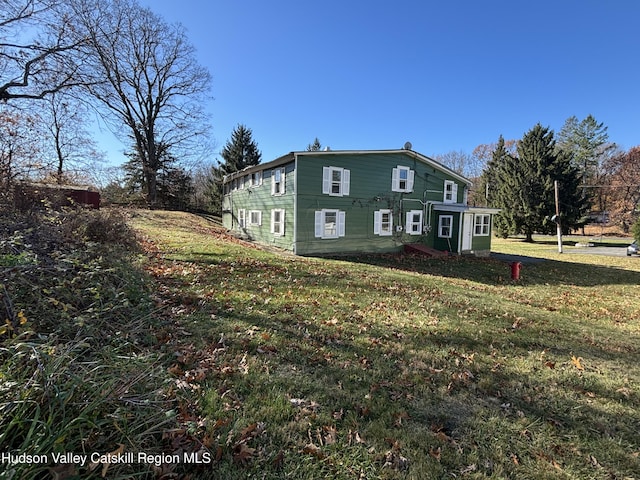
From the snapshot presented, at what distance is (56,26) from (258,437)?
38.4 feet

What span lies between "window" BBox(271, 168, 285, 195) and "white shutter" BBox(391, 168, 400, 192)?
6.29 meters

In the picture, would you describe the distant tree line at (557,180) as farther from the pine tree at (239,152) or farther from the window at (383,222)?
the pine tree at (239,152)

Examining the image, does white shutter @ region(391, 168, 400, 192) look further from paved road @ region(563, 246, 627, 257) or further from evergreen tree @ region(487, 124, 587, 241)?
evergreen tree @ region(487, 124, 587, 241)

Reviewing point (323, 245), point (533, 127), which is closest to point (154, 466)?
point (323, 245)

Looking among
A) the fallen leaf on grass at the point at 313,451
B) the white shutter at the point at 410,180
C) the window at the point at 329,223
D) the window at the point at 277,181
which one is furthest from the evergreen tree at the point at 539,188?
the fallen leaf on grass at the point at 313,451

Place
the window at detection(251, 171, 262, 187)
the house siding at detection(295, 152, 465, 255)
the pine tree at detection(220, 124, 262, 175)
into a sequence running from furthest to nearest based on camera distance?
the pine tree at detection(220, 124, 262, 175)
the window at detection(251, 171, 262, 187)
the house siding at detection(295, 152, 465, 255)

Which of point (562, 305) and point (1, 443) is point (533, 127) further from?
point (1, 443)

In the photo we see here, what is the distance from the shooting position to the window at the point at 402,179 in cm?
1767

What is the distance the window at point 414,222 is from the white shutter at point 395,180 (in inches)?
68.7

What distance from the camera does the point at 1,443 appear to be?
166 centimetres

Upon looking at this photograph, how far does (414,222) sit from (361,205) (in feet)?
13.5

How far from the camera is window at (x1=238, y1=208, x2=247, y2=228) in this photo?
73.1ft

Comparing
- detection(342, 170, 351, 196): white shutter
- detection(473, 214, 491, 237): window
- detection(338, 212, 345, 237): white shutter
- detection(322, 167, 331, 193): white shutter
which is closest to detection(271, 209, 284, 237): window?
detection(322, 167, 331, 193): white shutter

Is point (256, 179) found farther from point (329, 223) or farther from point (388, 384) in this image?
point (388, 384)
